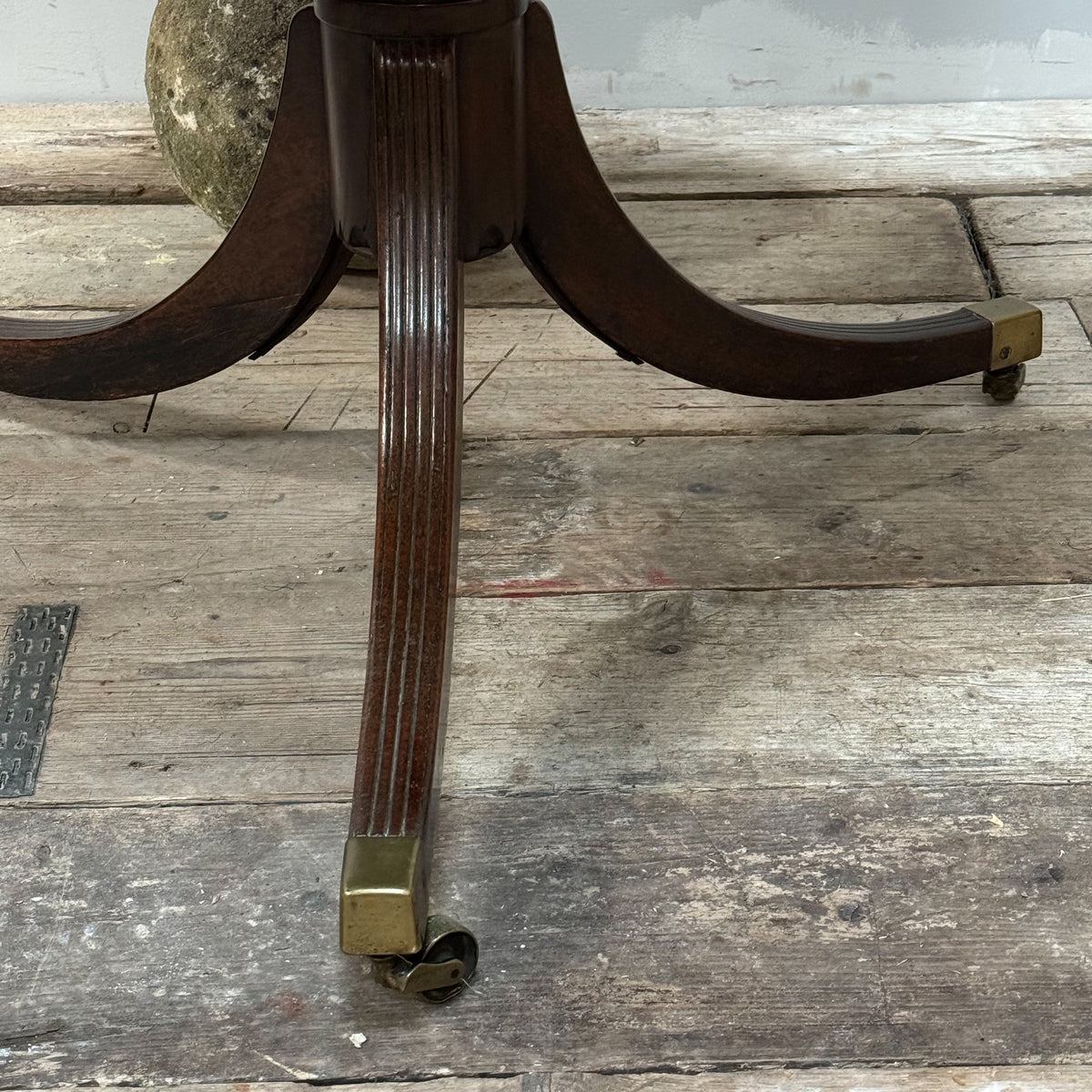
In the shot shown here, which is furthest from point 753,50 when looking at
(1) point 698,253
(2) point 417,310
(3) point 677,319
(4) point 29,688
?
(4) point 29,688

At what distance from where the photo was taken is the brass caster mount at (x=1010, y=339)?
117 centimetres

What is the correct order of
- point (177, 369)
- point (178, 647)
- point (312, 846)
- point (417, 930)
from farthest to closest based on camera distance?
point (177, 369) → point (178, 647) → point (312, 846) → point (417, 930)

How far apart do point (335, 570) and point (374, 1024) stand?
373 mm

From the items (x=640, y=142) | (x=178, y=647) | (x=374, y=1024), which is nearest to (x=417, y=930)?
(x=374, y=1024)

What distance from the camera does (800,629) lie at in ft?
3.23

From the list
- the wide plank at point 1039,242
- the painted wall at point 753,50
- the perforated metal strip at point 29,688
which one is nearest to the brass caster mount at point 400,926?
the perforated metal strip at point 29,688

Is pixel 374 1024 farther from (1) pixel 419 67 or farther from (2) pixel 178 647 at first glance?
(1) pixel 419 67

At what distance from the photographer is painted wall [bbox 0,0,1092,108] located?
1.75 m

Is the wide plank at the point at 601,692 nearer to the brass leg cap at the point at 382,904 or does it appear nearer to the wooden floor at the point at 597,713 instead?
the wooden floor at the point at 597,713

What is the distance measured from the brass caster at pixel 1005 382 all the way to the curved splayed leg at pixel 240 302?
21.2 inches

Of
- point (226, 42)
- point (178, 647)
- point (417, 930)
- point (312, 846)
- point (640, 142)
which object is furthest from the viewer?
point (640, 142)

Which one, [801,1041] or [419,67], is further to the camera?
[419,67]

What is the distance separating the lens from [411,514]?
0.83 m

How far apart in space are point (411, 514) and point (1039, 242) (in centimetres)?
88
